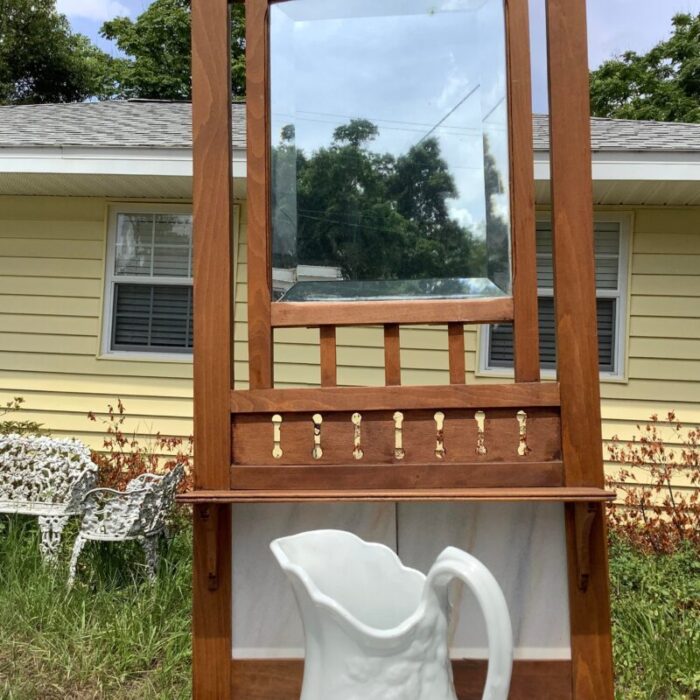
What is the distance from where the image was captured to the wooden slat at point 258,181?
1.65 metres

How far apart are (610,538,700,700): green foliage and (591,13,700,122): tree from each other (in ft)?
46.1

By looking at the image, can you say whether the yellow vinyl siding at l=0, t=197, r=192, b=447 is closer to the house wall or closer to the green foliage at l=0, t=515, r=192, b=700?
the house wall

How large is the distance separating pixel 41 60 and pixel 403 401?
19.7 m

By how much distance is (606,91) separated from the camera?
1543 cm

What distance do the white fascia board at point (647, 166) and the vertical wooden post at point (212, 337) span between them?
118 inches

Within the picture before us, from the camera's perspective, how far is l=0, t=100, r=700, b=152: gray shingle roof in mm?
4211

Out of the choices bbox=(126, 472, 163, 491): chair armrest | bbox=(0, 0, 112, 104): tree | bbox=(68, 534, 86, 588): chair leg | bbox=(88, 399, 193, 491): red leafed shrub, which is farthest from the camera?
bbox=(0, 0, 112, 104): tree

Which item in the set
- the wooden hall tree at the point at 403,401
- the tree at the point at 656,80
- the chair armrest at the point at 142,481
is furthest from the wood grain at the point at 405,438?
the tree at the point at 656,80

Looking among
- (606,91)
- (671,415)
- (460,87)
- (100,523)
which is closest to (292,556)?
(460,87)

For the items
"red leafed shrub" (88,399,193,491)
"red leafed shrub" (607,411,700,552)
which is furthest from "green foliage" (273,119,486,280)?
"red leafed shrub" (88,399,193,491)

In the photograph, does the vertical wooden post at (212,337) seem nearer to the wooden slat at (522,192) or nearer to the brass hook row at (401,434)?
the brass hook row at (401,434)

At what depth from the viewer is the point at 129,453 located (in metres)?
4.68

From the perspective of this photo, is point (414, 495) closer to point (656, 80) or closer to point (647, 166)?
point (647, 166)

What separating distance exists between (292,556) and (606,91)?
16.9m
